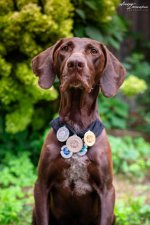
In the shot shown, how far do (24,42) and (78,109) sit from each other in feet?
6.74

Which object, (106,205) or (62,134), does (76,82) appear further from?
(106,205)

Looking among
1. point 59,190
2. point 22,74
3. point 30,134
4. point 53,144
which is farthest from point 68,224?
point 30,134

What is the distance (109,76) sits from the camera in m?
4.47

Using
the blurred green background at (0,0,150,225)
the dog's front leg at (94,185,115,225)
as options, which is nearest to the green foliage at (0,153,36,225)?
the blurred green background at (0,0,150,225)

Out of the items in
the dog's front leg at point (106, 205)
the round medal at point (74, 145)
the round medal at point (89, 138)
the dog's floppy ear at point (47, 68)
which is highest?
the dog's floppy ear at point (47, 68)

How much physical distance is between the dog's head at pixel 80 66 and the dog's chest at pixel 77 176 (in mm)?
497

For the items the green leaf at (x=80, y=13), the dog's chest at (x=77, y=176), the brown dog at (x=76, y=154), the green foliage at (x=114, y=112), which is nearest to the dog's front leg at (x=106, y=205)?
the brown dog at (x=76, y=154)

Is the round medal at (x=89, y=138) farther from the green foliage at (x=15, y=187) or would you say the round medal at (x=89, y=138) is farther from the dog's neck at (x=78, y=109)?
the green foliage at (x=15, y=187)

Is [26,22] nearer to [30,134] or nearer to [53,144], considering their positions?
[30,134]

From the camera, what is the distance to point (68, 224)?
186 inches

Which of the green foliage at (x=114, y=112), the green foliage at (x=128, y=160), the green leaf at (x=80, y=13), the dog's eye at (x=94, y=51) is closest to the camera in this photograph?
the dog's eye at (x=94, y=51)

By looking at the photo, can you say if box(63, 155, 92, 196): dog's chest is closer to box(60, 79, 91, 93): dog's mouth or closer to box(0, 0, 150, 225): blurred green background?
box(60, 79, 91, 93): dog's mouth

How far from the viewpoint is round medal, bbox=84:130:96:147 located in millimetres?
4406

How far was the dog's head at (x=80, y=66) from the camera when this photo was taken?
4.18m
